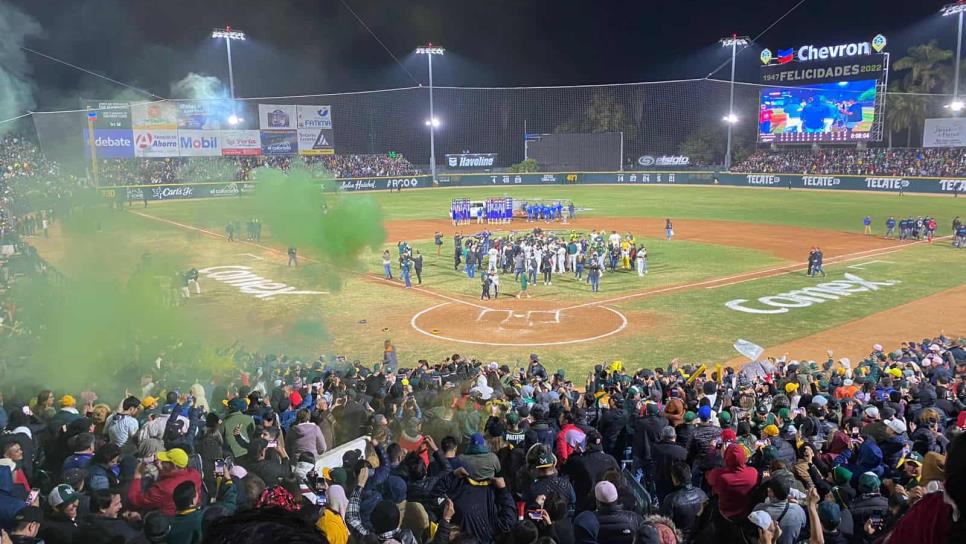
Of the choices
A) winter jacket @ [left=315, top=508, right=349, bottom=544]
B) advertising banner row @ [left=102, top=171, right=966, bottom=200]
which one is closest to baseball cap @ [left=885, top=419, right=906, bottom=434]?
winter jacket @ [left=315, top=508, right=349, bottom=544]

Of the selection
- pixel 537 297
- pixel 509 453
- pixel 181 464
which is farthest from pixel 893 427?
pixel 537 297

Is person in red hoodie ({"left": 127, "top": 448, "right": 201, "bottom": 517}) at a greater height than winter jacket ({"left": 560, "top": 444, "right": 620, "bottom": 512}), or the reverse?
person in red hoodie ({"left": 127, "top": 448, "right": 201, "bottom": 517})

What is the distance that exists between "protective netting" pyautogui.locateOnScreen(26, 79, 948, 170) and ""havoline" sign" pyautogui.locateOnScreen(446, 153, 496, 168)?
1.72 meters

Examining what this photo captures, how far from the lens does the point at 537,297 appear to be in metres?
26.8

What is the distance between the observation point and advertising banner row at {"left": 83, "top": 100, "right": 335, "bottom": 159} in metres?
61.8

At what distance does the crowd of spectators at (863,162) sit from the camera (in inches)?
2499

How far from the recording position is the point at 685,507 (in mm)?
6047

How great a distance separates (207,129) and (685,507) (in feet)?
234

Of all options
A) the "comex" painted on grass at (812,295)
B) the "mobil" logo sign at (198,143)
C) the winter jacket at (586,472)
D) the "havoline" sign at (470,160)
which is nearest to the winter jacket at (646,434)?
the winter jacket at (586,472)

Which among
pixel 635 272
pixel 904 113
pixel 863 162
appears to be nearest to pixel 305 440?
pixel 635 272

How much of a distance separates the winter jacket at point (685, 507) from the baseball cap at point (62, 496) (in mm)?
4924

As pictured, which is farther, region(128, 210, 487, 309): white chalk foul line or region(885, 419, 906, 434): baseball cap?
region(128, 210, 487, 309): white chalk foul line

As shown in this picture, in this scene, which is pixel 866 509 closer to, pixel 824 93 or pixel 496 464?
pixel 496 464

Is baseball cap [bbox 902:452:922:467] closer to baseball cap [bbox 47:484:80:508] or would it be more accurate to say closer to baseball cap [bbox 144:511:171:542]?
baseball cap [bbox 144:511:171:542]
